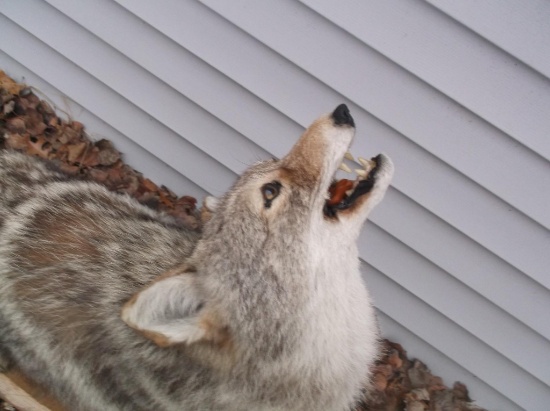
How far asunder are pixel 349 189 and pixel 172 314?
103 centimetres

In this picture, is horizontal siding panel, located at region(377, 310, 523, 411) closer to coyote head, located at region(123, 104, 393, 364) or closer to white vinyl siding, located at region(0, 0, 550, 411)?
white vinyl siding, located at region(0, 0, 550, 411)

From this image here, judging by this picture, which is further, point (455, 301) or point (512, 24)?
point (455, 301)

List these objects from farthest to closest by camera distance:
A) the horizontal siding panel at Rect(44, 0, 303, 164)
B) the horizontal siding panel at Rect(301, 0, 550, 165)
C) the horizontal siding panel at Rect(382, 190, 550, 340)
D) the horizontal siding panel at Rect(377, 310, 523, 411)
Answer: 1. the horizontal siding panel at Rect(377, 310, 523, 411)
2. the horizontal siding panel at Rect(44, 0, 303, 164)
3. the horizontal siding panel at Rect(382, 190, 550, 340)
4. the horizontal siding panel at Rect(301, 0, 550, 165)

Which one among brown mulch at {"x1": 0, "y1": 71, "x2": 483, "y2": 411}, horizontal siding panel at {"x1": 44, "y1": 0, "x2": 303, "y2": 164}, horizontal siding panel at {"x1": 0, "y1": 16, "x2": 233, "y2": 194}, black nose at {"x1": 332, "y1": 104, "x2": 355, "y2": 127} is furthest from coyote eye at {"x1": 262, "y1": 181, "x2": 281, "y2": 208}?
brown mulch at {"x1": 0, "y1": 71, "x2": 483, "y2": 411}

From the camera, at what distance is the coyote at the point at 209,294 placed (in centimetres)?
215

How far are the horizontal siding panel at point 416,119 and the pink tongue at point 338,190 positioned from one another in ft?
2.38

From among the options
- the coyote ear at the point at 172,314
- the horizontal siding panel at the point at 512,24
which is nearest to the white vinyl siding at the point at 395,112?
the horizontal siding panel at the point at 512,24

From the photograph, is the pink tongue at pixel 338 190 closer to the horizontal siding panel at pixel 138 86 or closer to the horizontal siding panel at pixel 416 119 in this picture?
the horizontal siding panel at pixel 416 119

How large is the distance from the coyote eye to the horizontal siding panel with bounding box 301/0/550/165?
1061 mm

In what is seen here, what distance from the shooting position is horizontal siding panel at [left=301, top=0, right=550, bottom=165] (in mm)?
2492

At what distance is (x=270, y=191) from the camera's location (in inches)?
89.4

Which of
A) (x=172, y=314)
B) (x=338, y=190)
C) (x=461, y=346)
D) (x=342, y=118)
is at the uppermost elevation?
(x=342, y=118)

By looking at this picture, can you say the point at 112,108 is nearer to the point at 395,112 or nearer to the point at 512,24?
the point at 395,112

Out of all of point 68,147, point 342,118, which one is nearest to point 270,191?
point 342,118
